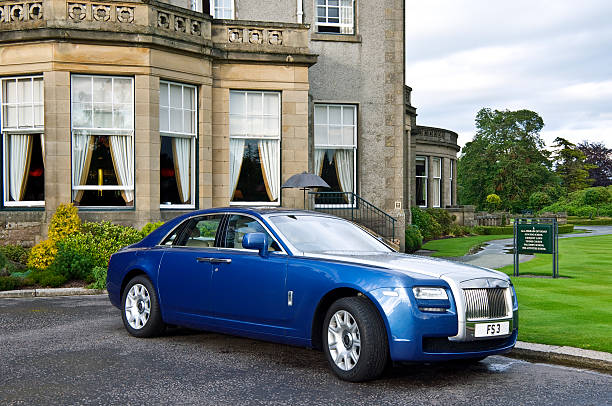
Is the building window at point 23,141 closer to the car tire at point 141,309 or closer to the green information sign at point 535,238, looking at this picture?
the car tire at point 141,309

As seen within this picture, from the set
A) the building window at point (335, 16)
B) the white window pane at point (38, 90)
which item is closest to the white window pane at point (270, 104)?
the building window at point (335, 16)

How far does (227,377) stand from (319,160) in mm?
14407

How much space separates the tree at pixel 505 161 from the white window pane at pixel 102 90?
208ft

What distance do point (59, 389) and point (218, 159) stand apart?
484 inches

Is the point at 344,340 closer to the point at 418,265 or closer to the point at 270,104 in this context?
the point at 418,265

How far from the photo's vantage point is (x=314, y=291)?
6.58m

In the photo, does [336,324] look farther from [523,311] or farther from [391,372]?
[523,311]

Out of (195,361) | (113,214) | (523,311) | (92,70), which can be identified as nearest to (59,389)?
(195,361)

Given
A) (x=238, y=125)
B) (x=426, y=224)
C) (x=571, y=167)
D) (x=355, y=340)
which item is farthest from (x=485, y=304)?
(x=571, y=167)

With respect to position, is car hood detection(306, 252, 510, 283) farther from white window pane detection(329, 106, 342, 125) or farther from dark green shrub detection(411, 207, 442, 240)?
dark green shrub detection(411, 207, 442, 240)

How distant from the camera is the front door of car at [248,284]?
6.93 meters

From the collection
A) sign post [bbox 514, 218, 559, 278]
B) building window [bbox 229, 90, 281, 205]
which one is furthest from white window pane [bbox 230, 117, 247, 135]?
sign post [bbox 514, 218, 559, 278]

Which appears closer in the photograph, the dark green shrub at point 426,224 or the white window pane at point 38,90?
the white window pane at point 38,90

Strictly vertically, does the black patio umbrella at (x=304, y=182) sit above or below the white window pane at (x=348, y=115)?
below
